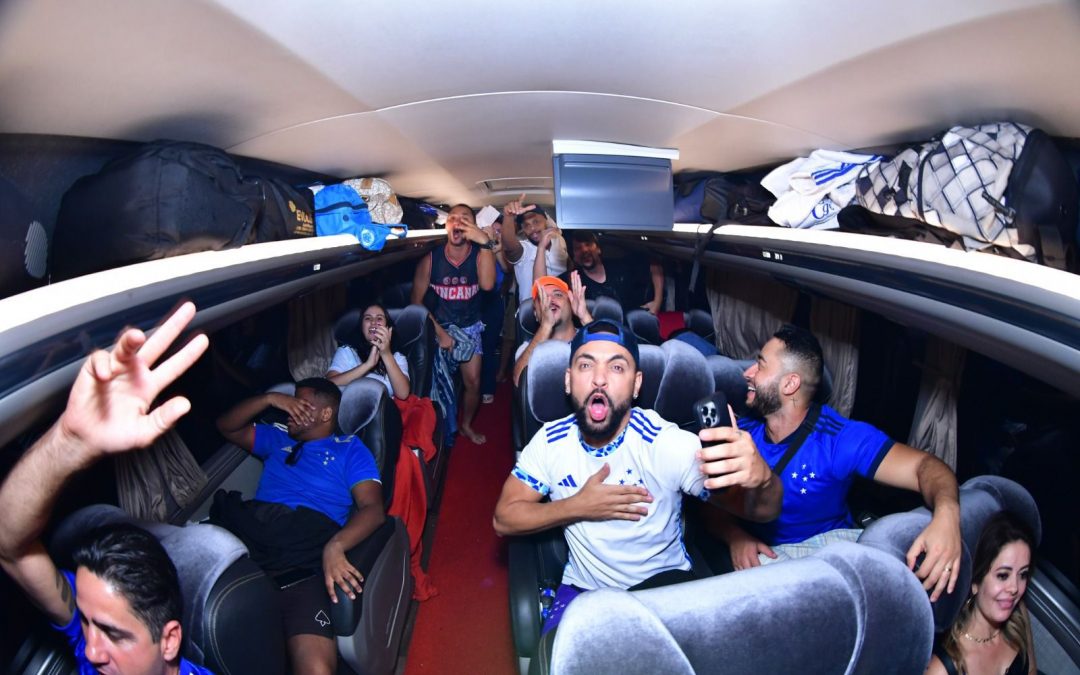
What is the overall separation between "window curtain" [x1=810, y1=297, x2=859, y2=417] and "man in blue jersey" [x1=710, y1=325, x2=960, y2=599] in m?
0.83

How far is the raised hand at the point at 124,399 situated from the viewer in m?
1.01

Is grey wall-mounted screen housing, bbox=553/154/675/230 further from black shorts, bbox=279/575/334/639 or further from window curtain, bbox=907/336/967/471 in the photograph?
black shorts, bbox=279/575/334/639

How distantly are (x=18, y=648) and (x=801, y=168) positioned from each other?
3.58 m

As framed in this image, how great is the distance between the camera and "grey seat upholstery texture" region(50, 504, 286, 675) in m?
1.59

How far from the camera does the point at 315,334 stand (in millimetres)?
4344

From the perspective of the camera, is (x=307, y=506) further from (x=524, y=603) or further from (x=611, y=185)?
(x=611, y=185)

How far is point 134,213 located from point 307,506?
1.87m

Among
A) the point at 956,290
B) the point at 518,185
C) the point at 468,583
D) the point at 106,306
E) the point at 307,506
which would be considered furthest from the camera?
the point at 518,185

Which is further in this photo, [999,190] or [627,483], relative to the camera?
[627,483]

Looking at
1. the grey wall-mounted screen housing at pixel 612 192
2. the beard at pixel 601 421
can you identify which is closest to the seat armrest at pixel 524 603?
the beard at pixel 601 421

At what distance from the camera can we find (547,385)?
271 centimetres

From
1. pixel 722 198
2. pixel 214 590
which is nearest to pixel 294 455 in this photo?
pixel 214 590

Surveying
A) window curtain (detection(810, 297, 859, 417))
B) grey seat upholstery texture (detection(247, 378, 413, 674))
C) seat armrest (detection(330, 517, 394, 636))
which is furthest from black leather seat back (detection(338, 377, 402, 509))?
window curtain (detection(810, 297, 859, 417))

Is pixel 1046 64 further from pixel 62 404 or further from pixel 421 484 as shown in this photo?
pixel 421 484
